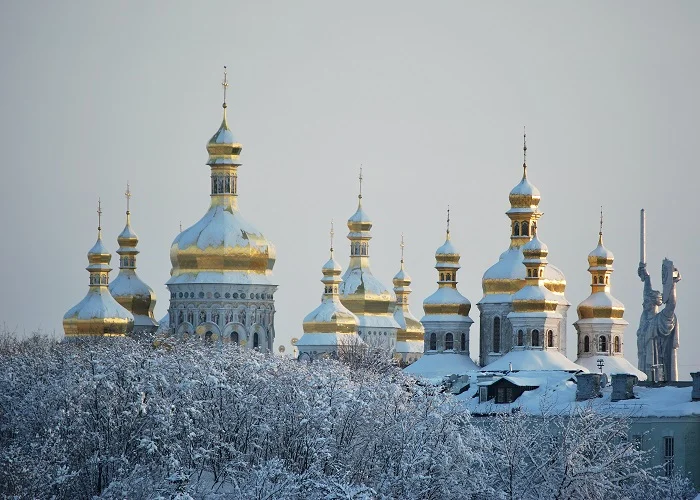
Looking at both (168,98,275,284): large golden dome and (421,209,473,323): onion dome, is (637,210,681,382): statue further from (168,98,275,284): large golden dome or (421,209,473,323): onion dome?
(168,98,275,284): large golden dome

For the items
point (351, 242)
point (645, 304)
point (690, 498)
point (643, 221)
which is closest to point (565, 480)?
point (690, 498)

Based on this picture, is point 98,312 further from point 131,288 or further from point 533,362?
point 533,362

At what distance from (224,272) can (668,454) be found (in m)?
43.9

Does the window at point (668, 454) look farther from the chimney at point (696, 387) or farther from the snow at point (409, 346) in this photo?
the snow at point (409, 346)

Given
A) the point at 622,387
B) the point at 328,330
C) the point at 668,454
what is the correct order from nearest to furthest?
the point at 668,454 → the point at 622,387 → the point at 328,330

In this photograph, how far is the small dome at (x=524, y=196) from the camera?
9981cm

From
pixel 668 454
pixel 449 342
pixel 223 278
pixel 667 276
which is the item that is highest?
pixel 223 278

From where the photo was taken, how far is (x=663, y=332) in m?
84.4

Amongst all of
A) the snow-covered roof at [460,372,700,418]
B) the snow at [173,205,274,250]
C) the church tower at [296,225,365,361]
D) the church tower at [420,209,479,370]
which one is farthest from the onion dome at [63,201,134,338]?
the snow-covered roof at [460,372,700,418]

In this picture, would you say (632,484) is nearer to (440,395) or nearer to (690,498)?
(690,498)

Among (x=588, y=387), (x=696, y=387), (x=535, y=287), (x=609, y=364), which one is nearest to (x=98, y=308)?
(x=535, y=287)

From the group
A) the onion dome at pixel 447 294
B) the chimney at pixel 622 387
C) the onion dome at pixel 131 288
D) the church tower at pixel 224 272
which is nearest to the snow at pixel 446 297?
Result: the onion dome at pixel 447 294

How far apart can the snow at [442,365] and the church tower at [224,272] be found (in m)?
8.64

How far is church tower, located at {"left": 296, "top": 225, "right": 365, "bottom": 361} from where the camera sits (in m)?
111
